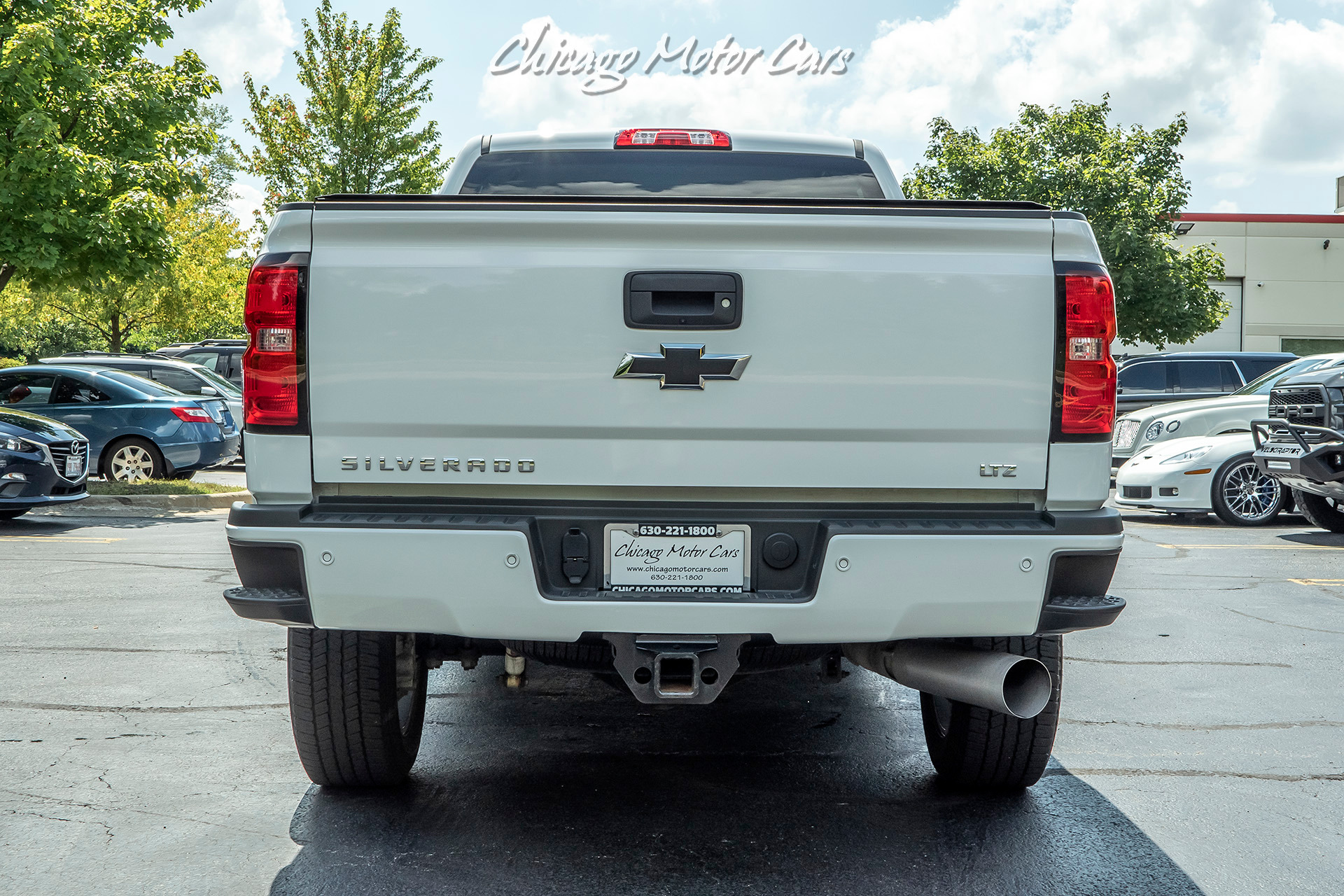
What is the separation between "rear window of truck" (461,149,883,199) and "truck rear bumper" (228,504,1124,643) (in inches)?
99.8

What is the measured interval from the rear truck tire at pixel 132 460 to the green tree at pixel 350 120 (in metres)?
10.2

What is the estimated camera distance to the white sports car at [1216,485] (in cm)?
1173

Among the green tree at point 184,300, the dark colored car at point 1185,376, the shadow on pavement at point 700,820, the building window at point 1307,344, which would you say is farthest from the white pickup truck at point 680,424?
the building window at point 1307,344

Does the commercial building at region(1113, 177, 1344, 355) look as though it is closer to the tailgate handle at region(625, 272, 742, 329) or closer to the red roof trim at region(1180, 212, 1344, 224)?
the red roof trim at region(1180, 212, 1344, 224)

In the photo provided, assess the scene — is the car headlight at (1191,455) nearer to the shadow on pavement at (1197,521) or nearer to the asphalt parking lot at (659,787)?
the shadow on pavement at (1197,521)

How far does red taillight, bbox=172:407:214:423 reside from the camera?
14273 mm

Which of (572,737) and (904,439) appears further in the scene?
(572,737)

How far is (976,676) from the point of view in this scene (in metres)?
3.12

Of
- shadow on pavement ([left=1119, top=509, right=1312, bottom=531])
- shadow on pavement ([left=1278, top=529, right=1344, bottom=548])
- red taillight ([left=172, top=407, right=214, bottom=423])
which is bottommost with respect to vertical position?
shadow on pavement ([left=1119, top=509, right=1312, bottom=531])

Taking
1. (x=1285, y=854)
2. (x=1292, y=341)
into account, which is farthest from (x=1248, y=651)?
(x=1292, y=341)

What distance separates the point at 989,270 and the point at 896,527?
0.71m

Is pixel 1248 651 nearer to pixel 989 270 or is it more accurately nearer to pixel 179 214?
pixel 989 270

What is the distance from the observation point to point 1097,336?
10.1 feet

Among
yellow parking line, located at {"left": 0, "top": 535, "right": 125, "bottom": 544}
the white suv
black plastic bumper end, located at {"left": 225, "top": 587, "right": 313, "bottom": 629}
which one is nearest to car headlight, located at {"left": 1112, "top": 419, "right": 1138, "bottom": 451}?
the white suv
